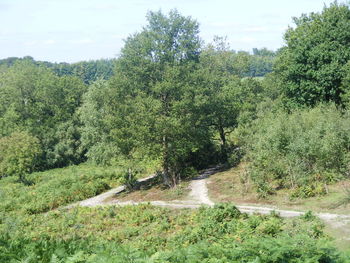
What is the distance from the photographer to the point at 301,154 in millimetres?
26094

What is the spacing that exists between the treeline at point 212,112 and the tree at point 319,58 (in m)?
0.10

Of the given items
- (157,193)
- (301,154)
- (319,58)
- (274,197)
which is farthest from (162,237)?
(319,58)

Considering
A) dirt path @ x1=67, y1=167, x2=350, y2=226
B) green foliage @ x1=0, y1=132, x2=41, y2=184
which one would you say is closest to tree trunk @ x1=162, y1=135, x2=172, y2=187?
dirt path @ x1=67, y1=167, x2=350, y2=226

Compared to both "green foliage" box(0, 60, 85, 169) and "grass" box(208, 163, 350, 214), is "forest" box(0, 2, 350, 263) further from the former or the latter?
"green foliage" box(0, 60, 85, 169)

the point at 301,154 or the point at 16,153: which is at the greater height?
the point at 16,153

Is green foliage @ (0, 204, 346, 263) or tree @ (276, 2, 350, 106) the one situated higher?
tree @ (276, 2, 350, 106)

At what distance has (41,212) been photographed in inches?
1257

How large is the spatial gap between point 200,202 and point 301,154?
25.2ft

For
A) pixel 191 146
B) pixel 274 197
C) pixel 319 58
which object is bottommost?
pixel 274 197

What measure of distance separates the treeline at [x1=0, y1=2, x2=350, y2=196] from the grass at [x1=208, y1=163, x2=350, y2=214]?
72cm

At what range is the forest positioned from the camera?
18.8 meters

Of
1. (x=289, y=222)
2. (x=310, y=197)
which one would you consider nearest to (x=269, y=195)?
(x=310, y=197)

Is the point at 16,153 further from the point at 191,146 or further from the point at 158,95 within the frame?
the point at 191,146

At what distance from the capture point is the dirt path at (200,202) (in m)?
20.3
